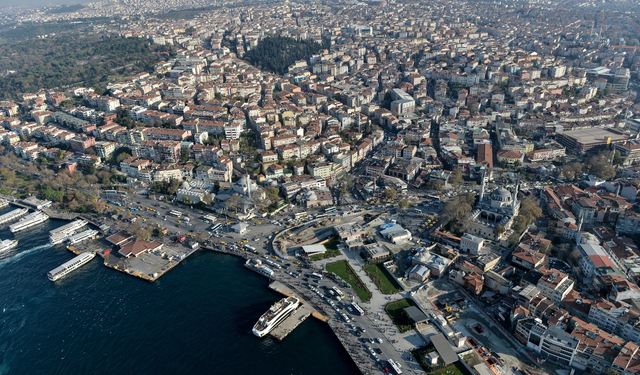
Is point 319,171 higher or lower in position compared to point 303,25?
lower

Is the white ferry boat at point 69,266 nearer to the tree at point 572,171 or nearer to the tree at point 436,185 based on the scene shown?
the tree at point 436,185

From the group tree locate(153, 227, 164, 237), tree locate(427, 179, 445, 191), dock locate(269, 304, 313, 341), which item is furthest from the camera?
A: tree locate(427, 179, 445, 191)

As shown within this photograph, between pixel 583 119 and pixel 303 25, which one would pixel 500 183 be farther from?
pixel 303 25

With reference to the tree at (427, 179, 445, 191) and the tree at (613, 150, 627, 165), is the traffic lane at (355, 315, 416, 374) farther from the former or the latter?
the tree at (613, 150, 627, 165)

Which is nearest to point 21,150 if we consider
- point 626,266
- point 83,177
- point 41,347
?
point 83,177

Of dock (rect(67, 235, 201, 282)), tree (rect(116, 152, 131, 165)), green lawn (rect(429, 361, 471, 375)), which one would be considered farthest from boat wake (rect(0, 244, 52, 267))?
green lawn (rect(429, 361, 471, 375))

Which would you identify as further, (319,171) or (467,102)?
(467,102)

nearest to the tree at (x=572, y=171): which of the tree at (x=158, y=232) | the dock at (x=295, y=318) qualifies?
the dock at (x=295, y=318)
